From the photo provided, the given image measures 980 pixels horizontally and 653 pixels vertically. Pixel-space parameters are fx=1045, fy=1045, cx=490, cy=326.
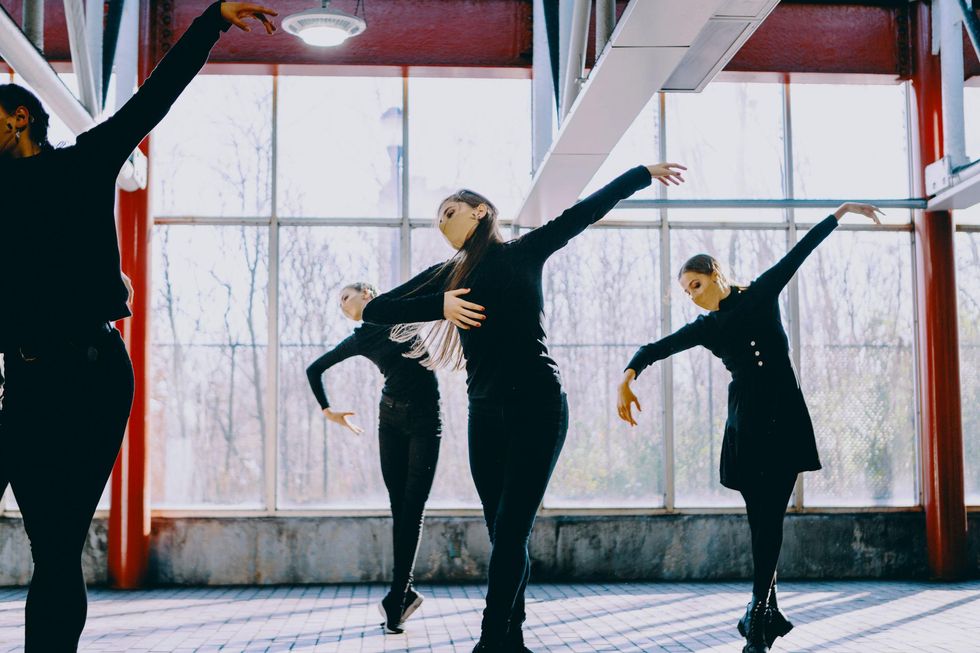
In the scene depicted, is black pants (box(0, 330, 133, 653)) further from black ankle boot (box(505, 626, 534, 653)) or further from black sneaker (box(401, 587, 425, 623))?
black sneaker (box(401, 587, 425, 623))

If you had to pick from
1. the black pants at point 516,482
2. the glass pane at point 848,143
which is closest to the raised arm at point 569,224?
the black pants at point 516,482

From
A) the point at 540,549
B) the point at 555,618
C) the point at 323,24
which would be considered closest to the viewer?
the point at 555,618

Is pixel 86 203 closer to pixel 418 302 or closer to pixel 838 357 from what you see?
pixel 418 302

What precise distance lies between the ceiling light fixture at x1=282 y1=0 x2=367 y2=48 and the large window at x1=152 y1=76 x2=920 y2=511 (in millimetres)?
1570

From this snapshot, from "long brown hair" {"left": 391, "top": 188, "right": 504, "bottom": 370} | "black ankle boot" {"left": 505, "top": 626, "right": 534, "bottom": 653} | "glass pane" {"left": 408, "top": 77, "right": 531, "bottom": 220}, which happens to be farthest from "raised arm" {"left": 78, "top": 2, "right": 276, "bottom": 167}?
"glass pane" {"left": 408, "top": 77, "right": 531, "bottom": 220}

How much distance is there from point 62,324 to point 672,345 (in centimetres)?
267

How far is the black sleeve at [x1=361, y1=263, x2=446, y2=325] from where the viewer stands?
3.19 metres

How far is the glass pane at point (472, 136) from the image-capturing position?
7.73 meters

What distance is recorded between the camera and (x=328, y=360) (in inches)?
215

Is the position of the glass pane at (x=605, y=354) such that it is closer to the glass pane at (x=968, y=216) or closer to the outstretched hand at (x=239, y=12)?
the glass pane at (x=968, y=216)

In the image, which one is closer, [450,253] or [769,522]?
[769,522]

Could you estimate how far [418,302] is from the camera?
323 centimetres

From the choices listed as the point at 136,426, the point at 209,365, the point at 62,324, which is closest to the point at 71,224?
the point at 62,324

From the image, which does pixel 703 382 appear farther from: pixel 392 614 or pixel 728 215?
pixel 392 614
